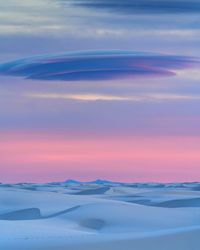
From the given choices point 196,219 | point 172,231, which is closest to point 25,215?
point 196,219

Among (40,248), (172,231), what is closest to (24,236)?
(40,248)

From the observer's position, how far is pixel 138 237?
689 cm

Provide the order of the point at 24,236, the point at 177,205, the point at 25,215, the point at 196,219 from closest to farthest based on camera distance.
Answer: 1. the point at 24,236
2. the point at 196,219
3. the point at 25,215
4. the point at 177,205

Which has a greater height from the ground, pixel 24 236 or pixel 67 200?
pixel 67 200

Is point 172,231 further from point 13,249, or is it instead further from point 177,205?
point 177,205

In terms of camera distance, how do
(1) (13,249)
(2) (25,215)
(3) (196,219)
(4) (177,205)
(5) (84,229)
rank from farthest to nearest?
(4) (177,205), (2) (25,215), (3) (196,219), (5) (84,229), (1) (13,249)

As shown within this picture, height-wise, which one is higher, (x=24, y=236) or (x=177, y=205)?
(x=177, y=205)

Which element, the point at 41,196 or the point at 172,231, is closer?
the point at 172,231

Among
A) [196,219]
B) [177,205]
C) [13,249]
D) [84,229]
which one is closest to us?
[13,249]

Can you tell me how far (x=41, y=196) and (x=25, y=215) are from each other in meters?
2.09

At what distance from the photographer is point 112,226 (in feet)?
26.3

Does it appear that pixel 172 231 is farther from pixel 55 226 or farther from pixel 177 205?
pixel 177 205

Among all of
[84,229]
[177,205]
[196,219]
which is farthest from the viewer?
[177,205]

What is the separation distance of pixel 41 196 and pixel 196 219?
10.6 ft
